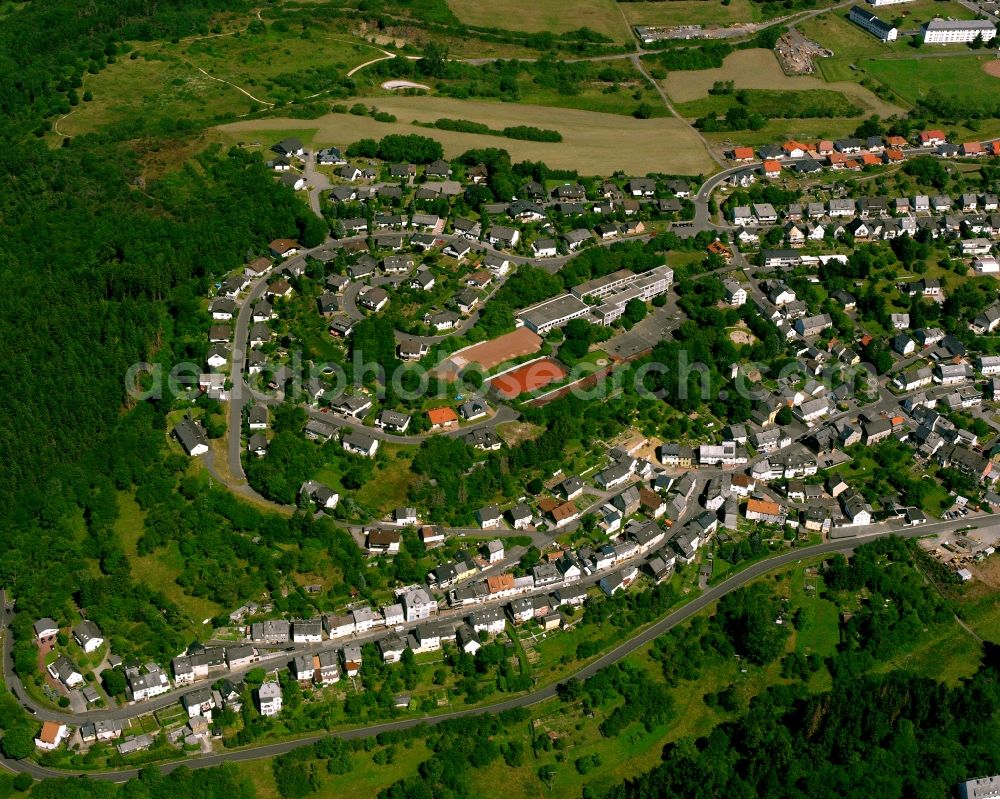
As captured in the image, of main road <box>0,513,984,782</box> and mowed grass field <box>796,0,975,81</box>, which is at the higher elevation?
mowed grass field <box>796,0,975,81</box>

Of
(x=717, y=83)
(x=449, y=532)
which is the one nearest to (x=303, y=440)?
(x=449, y=532)

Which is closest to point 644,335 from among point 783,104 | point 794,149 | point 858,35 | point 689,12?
point 794,149

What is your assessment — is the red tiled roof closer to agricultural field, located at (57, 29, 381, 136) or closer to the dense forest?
the dense forest

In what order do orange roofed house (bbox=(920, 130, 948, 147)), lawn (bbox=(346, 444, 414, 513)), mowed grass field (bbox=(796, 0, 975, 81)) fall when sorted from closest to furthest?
lawn (bbox=(346, 444, 414, 513))
orange roofed house (bbox=(920, 130, 948, 147))
mowed grass field (bbox=(796, 0, 975, 81))

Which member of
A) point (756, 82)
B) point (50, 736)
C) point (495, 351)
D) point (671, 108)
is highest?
point (756, 82)

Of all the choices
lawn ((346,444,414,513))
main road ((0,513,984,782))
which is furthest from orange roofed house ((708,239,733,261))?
lawn ((346,444,414,513))

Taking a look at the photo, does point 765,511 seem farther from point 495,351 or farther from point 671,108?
point 671,108
